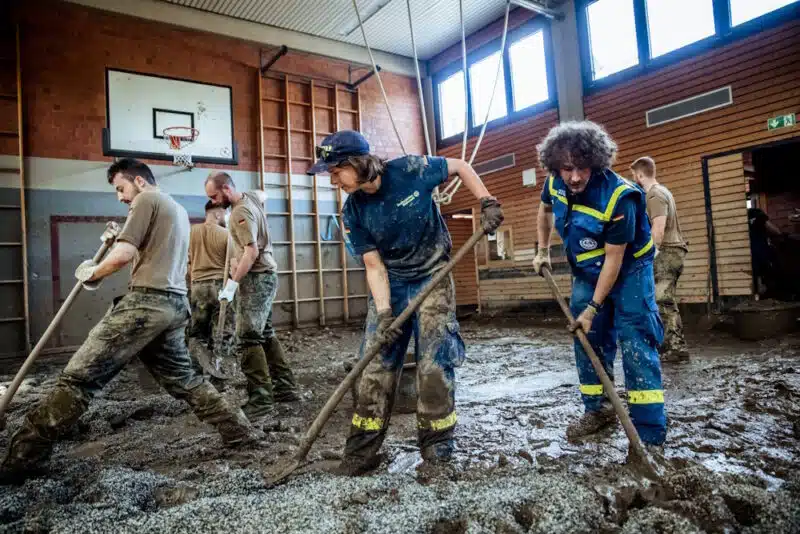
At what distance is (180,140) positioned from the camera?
903 cm

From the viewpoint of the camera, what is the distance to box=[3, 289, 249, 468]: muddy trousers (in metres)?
2.33

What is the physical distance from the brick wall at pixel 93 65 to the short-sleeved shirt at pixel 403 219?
780cm

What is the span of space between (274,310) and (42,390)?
208 inches

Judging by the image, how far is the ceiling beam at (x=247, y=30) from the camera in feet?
28.8

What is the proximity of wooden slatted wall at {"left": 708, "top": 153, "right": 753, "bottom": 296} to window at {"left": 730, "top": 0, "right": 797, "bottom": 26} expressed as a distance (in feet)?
6.18

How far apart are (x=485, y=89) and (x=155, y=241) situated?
30.3 feet

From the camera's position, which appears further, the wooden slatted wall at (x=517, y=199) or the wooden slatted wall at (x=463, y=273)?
the wooden slatted wall at (x=463, y=273)

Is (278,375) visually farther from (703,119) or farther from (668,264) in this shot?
(703,119)

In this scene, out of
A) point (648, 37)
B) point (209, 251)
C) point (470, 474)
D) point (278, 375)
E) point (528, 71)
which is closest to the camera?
point (470, 474)

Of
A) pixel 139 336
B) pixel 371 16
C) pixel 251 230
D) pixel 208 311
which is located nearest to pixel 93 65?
pixel 371 16

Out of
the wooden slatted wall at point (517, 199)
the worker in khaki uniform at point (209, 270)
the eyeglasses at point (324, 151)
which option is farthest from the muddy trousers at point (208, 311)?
the wooden slatted wall at point (517, 199)

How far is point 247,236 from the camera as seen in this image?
12.0 feet

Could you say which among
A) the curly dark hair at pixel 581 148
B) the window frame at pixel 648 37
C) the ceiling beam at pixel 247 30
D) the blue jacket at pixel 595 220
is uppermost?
the ceiling beam at pixel 247 30

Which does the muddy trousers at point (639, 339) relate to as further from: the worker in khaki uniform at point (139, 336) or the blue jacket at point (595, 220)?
the worker in khaki uniform at point (139, 336)
